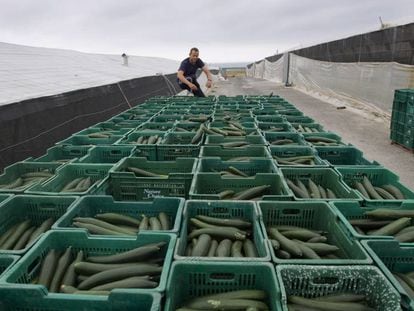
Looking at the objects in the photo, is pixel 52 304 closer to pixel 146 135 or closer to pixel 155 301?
pixel 155 301

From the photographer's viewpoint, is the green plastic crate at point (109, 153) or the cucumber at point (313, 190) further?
the green plastic crate at point (109, 153)

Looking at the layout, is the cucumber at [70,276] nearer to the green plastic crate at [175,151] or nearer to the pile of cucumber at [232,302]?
the pile of cucumber at [232,302]

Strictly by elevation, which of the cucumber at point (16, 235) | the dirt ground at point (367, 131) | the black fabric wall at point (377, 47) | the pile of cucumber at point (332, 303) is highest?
the black fabric wall at point (377, 47)

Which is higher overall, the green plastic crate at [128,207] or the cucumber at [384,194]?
the green plastic crate at [128,207]

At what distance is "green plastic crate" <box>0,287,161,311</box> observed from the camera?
161 cm

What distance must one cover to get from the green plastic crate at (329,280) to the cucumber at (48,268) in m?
1.38

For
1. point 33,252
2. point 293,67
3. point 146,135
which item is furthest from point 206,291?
point 293,67

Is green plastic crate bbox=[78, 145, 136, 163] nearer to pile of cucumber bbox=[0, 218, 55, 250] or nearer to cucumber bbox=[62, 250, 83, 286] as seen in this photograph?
pile of cucumber bbox=[0, 218, 55, 250]

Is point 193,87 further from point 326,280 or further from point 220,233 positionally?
point 326,280

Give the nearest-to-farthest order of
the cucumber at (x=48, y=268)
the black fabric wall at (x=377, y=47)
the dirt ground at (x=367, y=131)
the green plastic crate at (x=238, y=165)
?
the cucumber at (x=48, y=268)
the green plastic crate at (x=238, y=165)
the dirt ground at (x=367, y=131)
the black fabric wall at (x=377, y=47)

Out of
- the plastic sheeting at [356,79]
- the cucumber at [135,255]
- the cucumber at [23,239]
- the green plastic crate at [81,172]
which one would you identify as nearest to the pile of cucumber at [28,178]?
the green plastic crate at [81,172]

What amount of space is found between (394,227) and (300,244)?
2.58 feet

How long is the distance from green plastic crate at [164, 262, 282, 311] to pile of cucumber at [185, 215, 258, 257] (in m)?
0.24

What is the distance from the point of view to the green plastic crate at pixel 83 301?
1.61 meters
